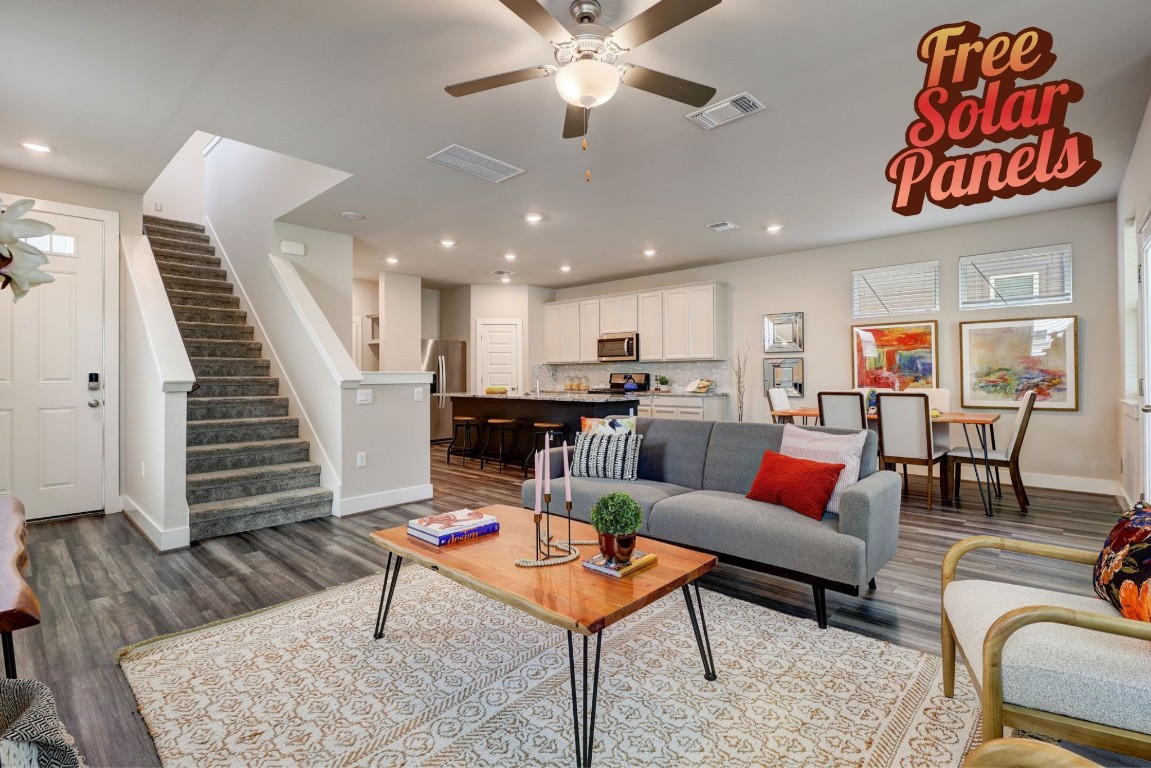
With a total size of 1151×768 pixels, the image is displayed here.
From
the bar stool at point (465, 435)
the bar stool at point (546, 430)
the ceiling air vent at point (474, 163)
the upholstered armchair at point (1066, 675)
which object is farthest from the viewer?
the bar stool at point (465, 435)

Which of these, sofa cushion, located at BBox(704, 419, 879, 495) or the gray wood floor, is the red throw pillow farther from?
the gray wood floor

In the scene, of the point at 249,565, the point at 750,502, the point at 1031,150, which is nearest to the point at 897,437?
the point at 750,502

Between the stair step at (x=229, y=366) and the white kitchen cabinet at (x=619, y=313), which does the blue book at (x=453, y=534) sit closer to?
the stair step at (x=229, y=366)

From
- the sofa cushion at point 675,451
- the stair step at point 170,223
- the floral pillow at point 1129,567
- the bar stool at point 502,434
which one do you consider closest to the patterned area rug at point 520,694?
the floral pillow at point 1129,567

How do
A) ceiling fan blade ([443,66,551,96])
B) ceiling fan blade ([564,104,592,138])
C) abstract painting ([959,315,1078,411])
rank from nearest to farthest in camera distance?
ceiling fan blade ([443,66,551,96]) < ceiling fan blade ([564,104,592,138]) < abstract painting ([959,315,1078,411])

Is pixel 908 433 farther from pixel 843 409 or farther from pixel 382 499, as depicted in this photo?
pixel 382 499

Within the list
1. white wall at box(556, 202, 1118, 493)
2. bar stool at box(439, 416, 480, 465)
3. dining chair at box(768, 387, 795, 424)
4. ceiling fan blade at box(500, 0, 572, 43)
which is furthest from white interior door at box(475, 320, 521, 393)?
ceiling fan blade at box(500, 0, 572, 43)

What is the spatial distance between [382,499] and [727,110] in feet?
12.5

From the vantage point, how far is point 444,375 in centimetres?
884

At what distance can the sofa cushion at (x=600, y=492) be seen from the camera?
3.16 meters

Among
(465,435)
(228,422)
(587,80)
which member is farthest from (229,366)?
(587,80)

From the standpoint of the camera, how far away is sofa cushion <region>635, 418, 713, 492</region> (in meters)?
3.51

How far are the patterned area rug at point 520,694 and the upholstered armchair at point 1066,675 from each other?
0.38 metres

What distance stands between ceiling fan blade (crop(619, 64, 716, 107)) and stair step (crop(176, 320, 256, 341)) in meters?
5.00
